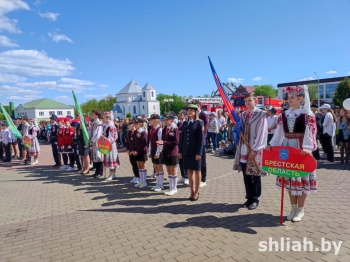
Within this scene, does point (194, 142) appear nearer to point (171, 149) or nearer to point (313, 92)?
point (171, 149)

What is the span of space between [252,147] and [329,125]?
19.2 ft

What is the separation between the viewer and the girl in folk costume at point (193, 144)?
545 cm

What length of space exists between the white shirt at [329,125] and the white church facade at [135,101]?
96.6m

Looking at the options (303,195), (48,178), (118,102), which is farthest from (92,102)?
(303,195)

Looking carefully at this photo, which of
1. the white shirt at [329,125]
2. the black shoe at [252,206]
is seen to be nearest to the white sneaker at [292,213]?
the black shoe at [252,206]

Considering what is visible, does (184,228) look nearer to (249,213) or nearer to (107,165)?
(249,213)

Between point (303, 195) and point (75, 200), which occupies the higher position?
point (303, 195)

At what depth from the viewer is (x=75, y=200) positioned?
6.32 metres

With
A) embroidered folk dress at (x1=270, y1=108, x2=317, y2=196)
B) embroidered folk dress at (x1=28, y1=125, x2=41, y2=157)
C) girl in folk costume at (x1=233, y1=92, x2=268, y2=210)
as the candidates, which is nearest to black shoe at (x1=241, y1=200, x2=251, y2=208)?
girl in folk costume at (x1=233, y1=92, x2=268, y2=210)

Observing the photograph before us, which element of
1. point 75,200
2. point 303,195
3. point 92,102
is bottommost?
point 75,200

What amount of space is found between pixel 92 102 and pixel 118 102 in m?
15.9

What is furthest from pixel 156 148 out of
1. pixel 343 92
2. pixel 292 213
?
pixel 343 92

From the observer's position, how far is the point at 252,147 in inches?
188

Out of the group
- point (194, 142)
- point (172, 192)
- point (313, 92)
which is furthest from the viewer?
point (313, 92)
